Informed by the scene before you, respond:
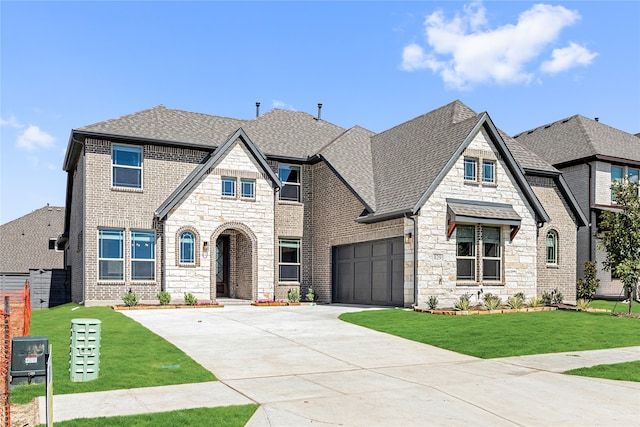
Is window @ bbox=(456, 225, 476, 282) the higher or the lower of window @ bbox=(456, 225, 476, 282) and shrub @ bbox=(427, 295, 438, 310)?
the higher

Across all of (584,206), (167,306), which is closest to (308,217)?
(167,306)

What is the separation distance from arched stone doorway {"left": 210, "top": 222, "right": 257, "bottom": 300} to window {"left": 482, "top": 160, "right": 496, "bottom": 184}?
33.1 feet

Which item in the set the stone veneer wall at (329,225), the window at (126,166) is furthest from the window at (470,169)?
the window at (126,166)

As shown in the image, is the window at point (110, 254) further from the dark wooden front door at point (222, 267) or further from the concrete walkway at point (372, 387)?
the concrete walkway at point (372, 387)

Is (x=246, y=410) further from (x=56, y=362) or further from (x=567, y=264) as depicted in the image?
(x=567, y=264)

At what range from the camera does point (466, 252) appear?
24.1 m

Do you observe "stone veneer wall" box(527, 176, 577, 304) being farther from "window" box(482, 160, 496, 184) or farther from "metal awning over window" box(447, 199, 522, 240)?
"window" box(482, 160, 496, 184)

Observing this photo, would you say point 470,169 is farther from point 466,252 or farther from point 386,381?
point 386,381

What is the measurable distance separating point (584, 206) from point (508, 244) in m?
9.36

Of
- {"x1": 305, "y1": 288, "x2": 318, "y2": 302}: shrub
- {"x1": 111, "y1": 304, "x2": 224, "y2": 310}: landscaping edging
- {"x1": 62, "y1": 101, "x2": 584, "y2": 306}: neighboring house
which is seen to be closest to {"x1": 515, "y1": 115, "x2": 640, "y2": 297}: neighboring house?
{"x1": 62, "y1": 101, "x2": 584, "y2": 306}: neighboring house

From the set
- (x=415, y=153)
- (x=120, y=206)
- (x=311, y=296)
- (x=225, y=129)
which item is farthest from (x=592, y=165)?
(x=120, y=206)

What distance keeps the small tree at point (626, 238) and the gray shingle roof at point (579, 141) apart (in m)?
10.1

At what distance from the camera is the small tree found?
21.6 meters

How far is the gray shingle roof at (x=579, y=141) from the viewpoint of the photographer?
108ft
